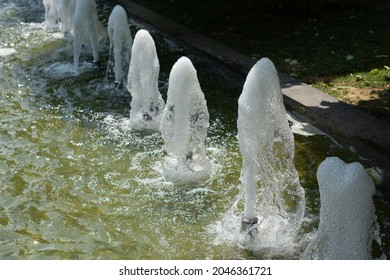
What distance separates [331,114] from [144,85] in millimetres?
2233

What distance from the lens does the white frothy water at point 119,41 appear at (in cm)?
941

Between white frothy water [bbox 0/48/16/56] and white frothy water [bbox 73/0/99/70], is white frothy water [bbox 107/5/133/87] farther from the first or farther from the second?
white frothy water [bbox 0/48/16/56]

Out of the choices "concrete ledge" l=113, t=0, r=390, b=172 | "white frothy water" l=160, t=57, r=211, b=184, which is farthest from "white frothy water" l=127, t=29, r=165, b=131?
"concrete ledge" l=113, t=0, r=390, b=172

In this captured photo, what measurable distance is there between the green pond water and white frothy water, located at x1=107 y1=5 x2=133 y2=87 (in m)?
0.25

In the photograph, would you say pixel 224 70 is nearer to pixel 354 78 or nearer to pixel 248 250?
pixel 354 78

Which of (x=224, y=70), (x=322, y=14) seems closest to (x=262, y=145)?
(x=224, y=70)

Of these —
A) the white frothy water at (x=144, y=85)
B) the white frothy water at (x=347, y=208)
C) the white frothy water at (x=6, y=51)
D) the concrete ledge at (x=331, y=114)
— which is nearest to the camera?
the white frothy water at (x=347, y=208)

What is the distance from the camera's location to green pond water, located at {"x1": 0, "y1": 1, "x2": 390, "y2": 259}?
5.54 meters

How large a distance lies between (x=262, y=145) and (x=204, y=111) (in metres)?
1.54

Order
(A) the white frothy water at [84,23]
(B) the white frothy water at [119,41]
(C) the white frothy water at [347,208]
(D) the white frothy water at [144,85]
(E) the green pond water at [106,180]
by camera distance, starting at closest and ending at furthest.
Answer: (C) the white frothy water at [347,208]
(E) the green pond water at [106,180]
(D) the white frothy water at [144,85]
(B) the white frothy water at [119,41]
(A) the white frothy water at [84,23]

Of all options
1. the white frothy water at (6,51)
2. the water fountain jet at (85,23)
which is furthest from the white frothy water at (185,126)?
the white frothy water at (6,51)

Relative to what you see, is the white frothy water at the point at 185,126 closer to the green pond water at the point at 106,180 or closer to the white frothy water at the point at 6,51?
the green pond water at the point at 106,180

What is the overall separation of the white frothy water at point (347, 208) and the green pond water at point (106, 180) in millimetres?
1007

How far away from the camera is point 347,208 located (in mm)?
4199
